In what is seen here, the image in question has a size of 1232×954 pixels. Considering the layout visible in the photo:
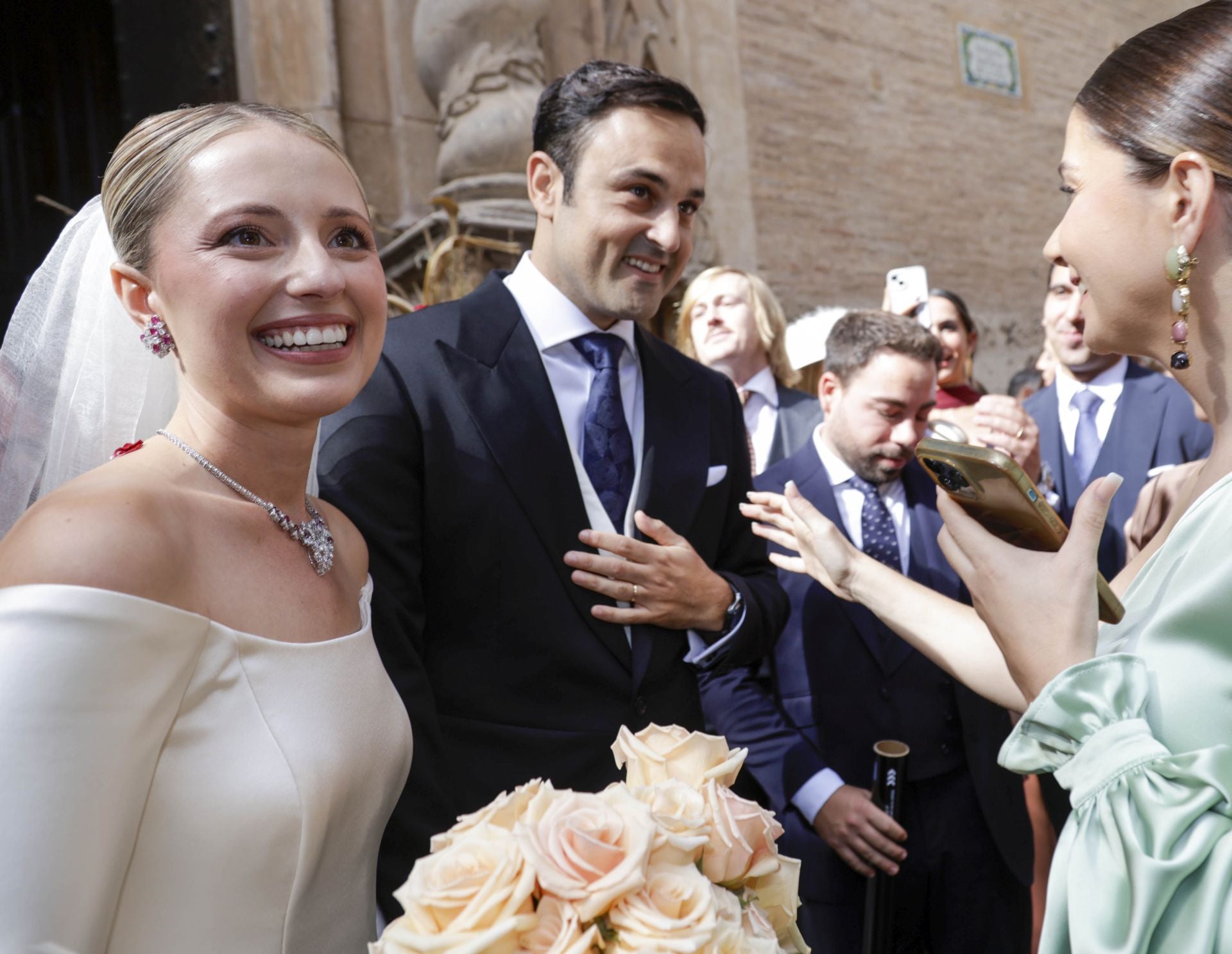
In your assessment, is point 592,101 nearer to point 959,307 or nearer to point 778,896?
point 778,896

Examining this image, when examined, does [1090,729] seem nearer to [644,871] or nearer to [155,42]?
[644,871]

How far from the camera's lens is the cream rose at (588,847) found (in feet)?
2.92

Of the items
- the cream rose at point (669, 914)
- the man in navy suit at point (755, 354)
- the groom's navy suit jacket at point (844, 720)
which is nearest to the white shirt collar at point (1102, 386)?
the man in navy suit at point (755, 354)

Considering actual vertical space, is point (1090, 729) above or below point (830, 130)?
below

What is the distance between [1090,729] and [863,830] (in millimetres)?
1232

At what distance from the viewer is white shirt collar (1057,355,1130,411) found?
3652 millimetres

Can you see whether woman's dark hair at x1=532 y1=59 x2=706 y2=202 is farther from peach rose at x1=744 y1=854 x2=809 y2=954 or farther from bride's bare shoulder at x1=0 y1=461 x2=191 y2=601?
peach rose at x1=744 y1=854 x2=809 y2=954

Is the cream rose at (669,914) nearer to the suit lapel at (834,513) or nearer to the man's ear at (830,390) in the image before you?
the suit lapel at (834,513)

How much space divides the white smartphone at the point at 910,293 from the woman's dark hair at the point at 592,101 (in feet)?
7.45

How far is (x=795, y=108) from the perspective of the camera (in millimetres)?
8789

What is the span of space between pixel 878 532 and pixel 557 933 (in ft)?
6.78

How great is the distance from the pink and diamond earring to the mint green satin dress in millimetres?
1193

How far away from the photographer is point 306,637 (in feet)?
4.37

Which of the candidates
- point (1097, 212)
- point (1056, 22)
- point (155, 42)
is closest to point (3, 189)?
point (155, 42)
